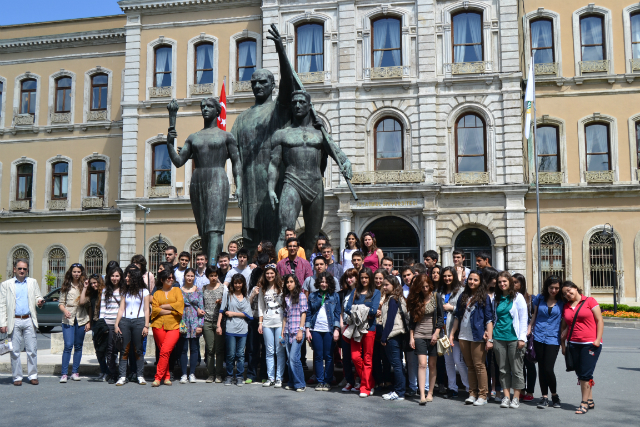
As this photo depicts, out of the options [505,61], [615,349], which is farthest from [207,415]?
[505,61]

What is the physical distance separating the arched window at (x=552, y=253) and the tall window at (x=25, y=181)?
25.6m

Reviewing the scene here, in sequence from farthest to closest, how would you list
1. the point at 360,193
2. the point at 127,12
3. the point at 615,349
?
1. the point at 127,12
2. the point at 360,193
3. the point at 615,349

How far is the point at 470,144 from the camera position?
28516 mm

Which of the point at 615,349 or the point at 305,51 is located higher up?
the point at 305,51

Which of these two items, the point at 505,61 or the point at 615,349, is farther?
the point at 505,61

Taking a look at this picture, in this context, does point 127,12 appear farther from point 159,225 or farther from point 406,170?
point 406,170

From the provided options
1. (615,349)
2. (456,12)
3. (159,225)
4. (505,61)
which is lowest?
(615,349)

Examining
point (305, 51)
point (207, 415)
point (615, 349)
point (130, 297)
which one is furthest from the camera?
point (305, 51)

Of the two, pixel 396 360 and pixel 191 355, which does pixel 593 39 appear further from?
pixel 191 355

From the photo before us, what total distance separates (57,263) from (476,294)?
96.9ft

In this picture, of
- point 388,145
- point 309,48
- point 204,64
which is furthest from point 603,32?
point 204,64

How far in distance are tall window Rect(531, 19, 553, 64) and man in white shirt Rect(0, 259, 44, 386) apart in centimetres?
2538

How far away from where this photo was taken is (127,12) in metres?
31.8

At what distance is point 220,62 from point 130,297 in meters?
23.6
